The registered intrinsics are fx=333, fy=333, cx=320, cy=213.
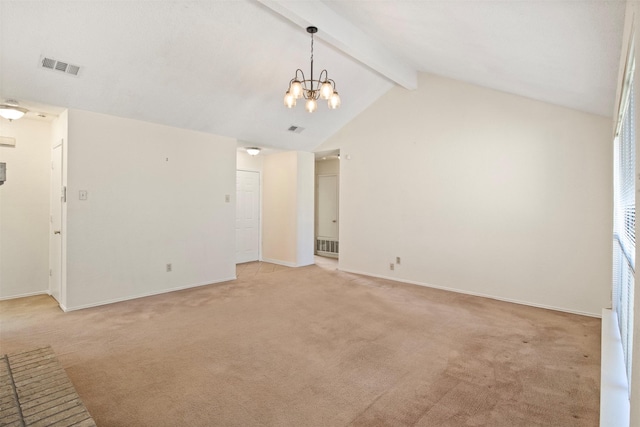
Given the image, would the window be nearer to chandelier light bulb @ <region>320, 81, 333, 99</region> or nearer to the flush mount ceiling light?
chandelier light bulb @ <region>320, 81, 333, 99</region>

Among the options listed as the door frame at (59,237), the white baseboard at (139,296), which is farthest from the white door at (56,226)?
the white baseboard at (139,296)

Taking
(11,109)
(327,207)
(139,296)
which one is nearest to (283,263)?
(327,207)

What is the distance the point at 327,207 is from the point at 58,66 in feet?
19.7

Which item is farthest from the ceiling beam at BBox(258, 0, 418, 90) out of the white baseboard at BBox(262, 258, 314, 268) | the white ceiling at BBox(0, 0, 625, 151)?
the white baseboard at BBox(262, 258, 314, 268)

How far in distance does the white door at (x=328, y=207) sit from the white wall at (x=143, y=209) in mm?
3152

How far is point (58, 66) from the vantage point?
11.3 ft

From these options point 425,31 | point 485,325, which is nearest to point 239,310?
point 485,325

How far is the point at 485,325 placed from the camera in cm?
372

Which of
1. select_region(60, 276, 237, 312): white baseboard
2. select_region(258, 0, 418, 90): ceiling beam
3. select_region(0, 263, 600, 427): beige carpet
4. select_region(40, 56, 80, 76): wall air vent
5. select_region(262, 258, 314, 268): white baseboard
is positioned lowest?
select_region(0, 263, 600, 427): beige carpet

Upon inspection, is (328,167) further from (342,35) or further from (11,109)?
(11,109)

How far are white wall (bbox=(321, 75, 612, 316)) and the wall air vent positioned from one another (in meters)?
4.27

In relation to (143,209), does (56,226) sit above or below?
below

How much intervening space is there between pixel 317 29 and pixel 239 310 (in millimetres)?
3393

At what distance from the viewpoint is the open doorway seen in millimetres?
8359
